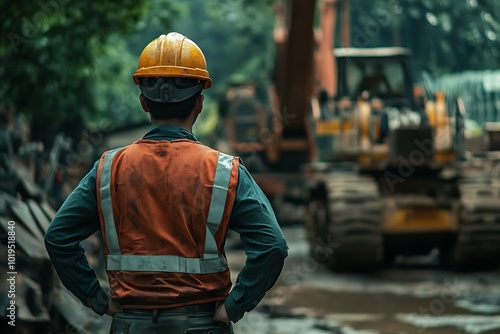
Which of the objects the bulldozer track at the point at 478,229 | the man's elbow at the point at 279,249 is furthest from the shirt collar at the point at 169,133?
the bulldozer track at the point at 478,229

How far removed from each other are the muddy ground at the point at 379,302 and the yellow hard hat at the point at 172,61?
5508 millimetres

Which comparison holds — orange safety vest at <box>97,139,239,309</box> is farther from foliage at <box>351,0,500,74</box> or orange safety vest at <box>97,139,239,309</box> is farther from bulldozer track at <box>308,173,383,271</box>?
foliage at <box>351,0,500,74</box>

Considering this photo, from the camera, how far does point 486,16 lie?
34.6 metres

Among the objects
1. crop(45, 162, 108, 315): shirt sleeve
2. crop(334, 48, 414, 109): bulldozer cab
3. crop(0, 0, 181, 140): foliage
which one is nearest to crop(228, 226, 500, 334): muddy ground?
crop(334, 48, 414, 109): bulldozer cab

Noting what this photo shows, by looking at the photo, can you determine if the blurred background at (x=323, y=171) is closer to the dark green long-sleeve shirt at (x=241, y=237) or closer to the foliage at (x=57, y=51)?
the foliage at (x=57, y=51)

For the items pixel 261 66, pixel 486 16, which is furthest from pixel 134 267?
pixel 261 66

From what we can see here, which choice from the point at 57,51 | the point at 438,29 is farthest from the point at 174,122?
the point at 438,29

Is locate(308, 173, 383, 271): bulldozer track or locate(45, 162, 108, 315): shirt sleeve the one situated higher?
locate(45, 162, 108, 315): shirt sleeve

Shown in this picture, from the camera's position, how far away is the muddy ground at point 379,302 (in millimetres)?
9195

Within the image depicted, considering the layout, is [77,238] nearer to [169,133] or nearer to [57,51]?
[169,133]

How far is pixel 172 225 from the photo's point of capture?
355 cm

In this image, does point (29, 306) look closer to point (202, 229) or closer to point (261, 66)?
point (202, 229)

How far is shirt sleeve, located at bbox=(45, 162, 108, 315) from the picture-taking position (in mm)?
3635

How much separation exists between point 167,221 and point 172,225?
0.08ft
